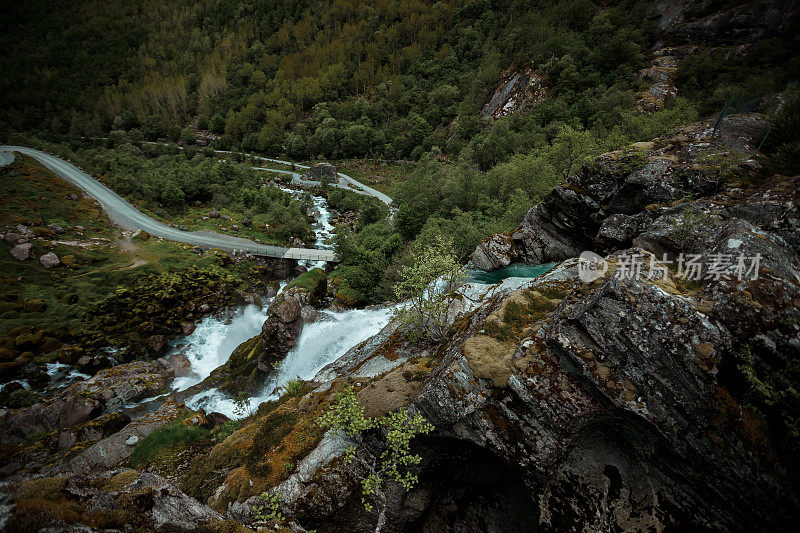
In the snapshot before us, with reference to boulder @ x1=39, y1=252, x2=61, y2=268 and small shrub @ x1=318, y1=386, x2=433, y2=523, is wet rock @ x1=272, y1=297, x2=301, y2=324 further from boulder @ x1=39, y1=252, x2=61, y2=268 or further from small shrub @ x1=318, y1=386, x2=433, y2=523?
boulder @ x1=39, y1=252, x2=61, y2=268

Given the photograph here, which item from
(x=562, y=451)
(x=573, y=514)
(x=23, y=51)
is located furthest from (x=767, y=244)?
(x=23, y=51)

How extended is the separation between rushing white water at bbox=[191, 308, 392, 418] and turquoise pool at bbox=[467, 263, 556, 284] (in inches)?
329

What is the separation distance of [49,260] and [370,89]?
421 feet

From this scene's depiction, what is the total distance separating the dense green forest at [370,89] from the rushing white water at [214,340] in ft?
39.3

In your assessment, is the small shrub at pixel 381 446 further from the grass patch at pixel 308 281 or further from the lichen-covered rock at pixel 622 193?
the grass patch at pixel 308 281

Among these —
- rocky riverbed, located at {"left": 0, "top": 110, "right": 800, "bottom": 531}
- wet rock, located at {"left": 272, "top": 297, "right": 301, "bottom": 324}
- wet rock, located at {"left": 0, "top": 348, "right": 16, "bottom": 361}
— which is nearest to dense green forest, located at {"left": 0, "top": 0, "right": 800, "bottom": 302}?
wet rock, located at {"left": 272, "top": 297, "right": 301, "bottom": 324}

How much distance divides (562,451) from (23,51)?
26418 cm

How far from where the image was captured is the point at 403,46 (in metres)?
142

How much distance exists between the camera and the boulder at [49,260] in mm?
30766

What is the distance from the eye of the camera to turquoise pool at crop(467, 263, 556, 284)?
23.3 meters

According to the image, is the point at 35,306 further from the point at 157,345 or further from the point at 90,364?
the point at 157,345

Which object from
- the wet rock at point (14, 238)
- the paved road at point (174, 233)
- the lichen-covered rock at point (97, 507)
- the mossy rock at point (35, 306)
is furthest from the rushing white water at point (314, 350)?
the wet rock at point (14, 238)

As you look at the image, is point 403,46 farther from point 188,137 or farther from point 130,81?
point 130,81

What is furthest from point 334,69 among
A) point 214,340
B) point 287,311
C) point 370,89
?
point 287,311
